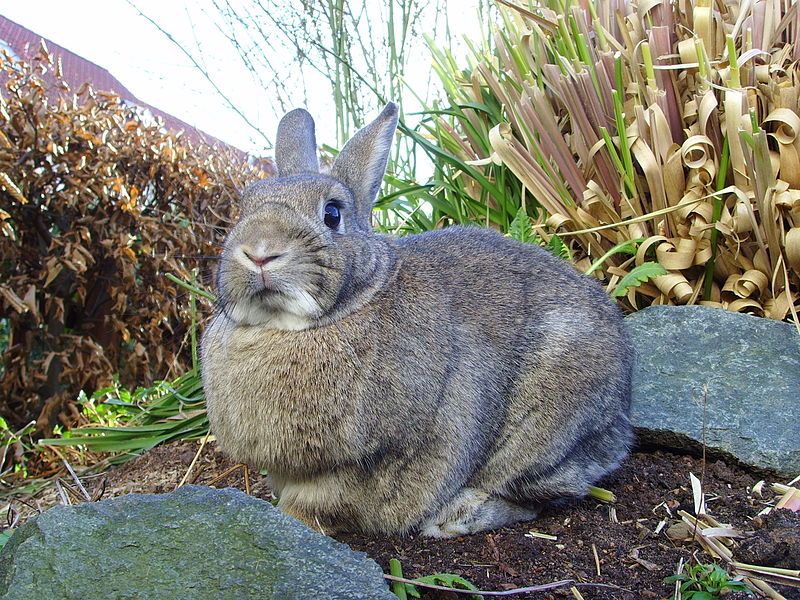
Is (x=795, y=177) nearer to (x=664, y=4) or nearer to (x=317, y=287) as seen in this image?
(x=664, y=4)

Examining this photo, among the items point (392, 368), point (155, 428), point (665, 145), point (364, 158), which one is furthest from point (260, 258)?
point (665, 145)

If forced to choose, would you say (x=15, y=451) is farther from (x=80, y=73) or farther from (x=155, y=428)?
(x=80, y=73)

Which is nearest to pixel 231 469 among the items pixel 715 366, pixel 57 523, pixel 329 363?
pixel 329 363

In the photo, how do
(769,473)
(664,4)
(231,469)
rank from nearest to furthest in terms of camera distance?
(769,473), (231,469), (664,4)

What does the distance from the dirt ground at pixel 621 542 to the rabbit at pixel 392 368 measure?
10 cm

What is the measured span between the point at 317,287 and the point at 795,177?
255cm

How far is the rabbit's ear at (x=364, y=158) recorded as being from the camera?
267cm

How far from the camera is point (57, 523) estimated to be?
1.86 metres

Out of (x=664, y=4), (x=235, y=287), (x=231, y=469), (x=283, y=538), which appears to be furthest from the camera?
(x=664, y=4)

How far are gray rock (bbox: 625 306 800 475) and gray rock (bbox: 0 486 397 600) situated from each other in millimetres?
1752

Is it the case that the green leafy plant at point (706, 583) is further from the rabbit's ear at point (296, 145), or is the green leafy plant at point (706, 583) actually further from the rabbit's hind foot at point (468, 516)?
the rabbit's ear at point (296, 145)

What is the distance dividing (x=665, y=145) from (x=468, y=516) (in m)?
2.20

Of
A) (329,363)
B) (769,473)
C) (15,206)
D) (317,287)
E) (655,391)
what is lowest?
(769,473)

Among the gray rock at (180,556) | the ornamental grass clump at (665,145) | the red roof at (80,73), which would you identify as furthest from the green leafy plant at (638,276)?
the red roof at (80,73)
